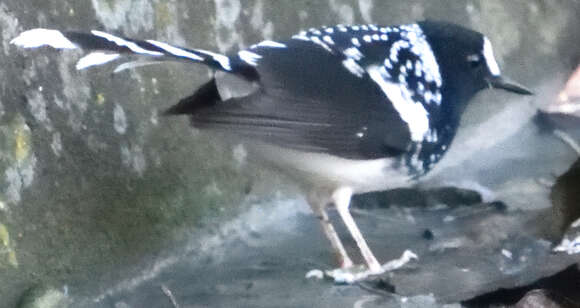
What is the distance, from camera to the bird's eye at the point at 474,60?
2246 millimetres

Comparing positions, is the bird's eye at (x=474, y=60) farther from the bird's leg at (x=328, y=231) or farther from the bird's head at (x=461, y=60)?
the bird's leg at (x=328, y=231)

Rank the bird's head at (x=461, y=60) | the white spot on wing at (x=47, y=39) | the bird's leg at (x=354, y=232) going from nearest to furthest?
1. the white spot on wing at (x=47, y=39)
2. the bird's leg at (x=354, y=232)
3. the bird's head at (x=461, y=60)

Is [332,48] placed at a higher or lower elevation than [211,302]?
higher

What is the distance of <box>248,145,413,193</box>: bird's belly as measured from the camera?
1885mm

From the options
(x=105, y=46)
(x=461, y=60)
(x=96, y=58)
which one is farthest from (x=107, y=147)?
(x=461, y=60)

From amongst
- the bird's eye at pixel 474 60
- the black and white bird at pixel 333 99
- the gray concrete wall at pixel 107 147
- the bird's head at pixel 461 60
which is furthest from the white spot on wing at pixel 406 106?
the gray concrete wall at pixel 107 147

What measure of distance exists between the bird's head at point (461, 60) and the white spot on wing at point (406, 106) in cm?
16

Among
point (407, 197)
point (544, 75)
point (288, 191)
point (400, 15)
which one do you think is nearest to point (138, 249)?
point (288, 191)

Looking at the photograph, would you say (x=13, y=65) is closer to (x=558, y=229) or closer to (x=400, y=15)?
(x=558, y=229)

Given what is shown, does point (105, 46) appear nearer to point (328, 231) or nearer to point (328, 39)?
point (328, 39)

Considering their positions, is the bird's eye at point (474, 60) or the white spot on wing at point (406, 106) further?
the bird's eye at point (474, 60)

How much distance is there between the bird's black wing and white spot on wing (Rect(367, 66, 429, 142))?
0.05ft

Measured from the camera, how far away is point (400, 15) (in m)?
2.75

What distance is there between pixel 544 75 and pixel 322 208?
1266 millimetres
